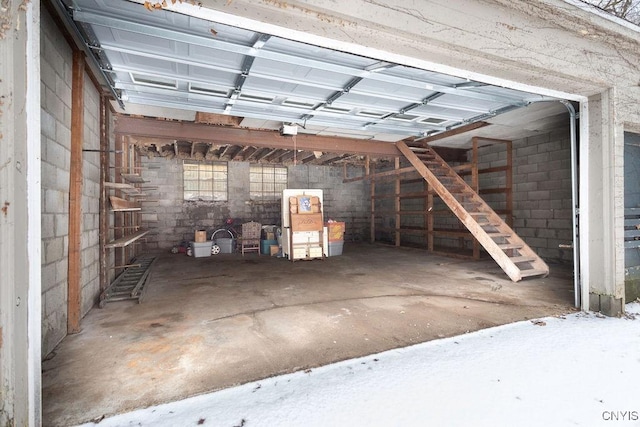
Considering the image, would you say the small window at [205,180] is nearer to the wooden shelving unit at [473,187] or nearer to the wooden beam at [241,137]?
the wooden beam at [241,137]

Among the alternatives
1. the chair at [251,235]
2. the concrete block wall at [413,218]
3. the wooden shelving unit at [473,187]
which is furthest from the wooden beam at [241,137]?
the chair at [251,235]

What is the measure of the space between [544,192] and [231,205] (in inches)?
323

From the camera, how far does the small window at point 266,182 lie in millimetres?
9969

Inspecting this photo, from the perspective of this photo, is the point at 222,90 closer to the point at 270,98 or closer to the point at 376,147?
the point at 270,98

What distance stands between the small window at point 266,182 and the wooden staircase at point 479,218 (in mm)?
4570

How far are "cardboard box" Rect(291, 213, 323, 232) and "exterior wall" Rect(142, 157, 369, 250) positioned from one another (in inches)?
133

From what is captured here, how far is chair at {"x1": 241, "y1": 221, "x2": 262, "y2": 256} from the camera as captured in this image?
335 inches

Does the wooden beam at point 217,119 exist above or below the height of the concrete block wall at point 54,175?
above

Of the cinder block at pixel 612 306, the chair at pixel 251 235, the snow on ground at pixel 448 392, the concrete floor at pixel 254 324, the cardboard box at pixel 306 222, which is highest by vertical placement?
the cardboard box at pixel 306 222

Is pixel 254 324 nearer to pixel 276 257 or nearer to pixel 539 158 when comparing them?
pixel 276 257

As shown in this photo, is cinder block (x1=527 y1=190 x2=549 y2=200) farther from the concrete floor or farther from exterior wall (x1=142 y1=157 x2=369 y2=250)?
exterior wall (x1=142 y1=157 x2=369 y2=250)

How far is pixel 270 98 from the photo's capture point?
4.12 m

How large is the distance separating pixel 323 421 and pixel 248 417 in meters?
0.42

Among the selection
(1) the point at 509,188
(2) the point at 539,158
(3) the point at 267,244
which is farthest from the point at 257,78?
(2) the point at 539,158
